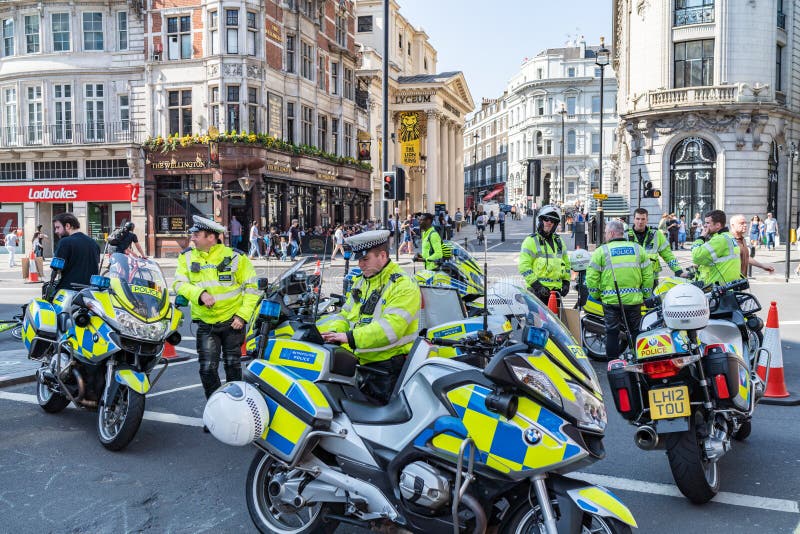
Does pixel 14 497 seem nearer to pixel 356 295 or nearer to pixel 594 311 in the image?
pixel 356 295

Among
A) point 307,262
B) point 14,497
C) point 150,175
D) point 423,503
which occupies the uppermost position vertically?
point 150,175

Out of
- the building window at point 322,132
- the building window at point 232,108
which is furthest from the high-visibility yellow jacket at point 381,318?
the building window at point 322,132

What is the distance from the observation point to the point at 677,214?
36.8 metres

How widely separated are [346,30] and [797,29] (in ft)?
76.7

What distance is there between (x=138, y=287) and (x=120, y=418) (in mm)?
1030

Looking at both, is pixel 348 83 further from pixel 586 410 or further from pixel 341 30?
pixel 586 410

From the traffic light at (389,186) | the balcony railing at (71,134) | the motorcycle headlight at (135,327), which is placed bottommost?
the motorcycle headlight at (135,327)

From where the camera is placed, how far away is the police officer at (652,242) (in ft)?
28.7

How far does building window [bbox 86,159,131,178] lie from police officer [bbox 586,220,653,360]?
94.0 feet

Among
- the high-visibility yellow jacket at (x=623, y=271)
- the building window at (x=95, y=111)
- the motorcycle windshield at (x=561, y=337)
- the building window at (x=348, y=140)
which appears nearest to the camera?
the motorcycle windshield at (x=561, y=337)

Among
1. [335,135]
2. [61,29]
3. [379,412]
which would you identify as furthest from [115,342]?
[335,135]

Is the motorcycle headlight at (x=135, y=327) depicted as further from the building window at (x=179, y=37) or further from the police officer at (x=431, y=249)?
the building window at (x=179, y=37)

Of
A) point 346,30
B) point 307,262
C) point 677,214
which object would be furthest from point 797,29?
point 307,262

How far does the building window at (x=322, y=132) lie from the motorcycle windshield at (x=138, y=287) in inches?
1304
